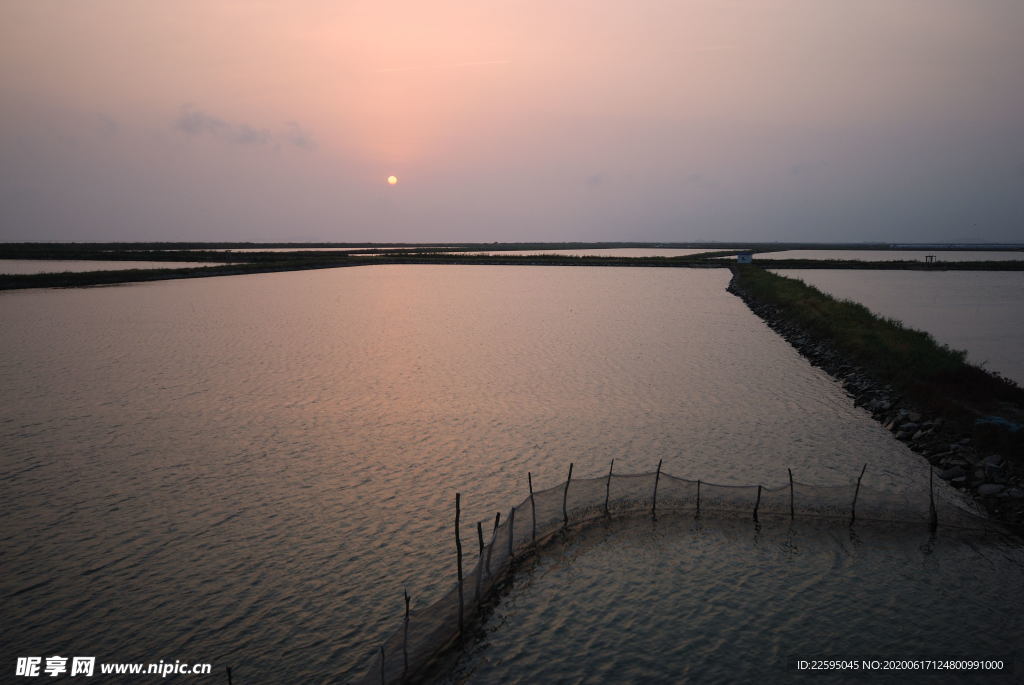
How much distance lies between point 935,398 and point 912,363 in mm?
5284

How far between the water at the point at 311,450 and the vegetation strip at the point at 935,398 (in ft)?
3.88

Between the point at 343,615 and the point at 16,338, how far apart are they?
131ft

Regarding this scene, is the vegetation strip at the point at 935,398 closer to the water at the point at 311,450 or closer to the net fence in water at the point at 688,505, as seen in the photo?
the water at the point at 311,450

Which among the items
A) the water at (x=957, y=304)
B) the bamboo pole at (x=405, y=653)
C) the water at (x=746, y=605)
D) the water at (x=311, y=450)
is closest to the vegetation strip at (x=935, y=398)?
the water at (x=311, y=450)

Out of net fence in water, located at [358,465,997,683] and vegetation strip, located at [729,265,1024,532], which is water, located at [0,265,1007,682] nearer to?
vegetation strip, located at [729,265,1024,532]

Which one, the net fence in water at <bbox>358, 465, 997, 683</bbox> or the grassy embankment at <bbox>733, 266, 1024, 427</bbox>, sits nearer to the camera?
the net fence in water at <bbox>358, 465, 997, 683</bbox>

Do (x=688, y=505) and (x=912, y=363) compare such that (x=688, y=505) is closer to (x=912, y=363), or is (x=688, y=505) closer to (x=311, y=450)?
(x=311, y=450)

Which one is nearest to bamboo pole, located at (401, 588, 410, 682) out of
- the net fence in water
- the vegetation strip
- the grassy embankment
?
the net fence in water

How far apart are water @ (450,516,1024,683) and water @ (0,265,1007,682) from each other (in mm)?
2550

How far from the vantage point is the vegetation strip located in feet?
61.2

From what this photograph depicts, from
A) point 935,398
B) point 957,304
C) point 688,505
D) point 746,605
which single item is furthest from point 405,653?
point 957,304

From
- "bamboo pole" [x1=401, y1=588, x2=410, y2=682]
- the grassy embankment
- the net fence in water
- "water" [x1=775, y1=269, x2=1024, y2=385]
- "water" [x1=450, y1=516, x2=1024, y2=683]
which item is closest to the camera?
"bamboo pole" [x1=401, y1=588, x2=410, y2=682]

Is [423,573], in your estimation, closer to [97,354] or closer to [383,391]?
[383,391]

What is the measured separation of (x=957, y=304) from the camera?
64438 millimetres
